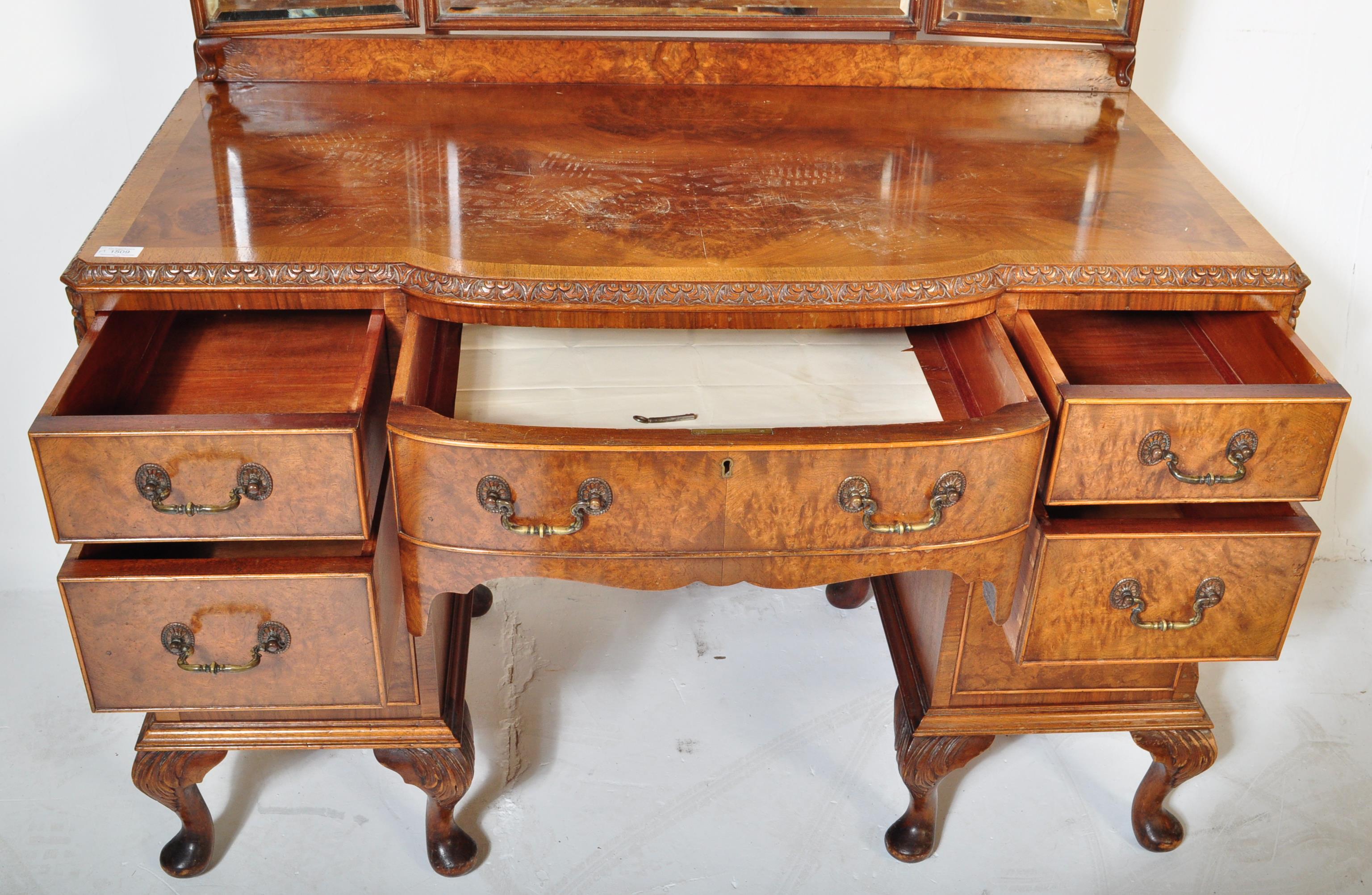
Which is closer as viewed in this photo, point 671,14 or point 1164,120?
point 671,14

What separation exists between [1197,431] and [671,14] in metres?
0.90

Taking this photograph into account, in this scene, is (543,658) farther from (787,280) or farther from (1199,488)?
(1199,488)

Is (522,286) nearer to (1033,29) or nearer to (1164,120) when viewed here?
(1033,29)

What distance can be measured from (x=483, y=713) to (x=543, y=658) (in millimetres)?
159

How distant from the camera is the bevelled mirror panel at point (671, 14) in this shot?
1.64 metres

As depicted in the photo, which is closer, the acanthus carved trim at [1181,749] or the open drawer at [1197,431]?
the open drawer at [1197,431]

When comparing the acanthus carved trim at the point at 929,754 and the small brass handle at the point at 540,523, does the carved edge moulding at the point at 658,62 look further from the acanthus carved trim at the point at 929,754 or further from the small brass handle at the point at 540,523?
the acanthus carved trim at the point at 929,754

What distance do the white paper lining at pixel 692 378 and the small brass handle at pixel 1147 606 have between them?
280 millimetres

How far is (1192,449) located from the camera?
4.09 feet

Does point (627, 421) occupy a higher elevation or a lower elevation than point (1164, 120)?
lower

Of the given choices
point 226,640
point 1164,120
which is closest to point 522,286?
point 226,640

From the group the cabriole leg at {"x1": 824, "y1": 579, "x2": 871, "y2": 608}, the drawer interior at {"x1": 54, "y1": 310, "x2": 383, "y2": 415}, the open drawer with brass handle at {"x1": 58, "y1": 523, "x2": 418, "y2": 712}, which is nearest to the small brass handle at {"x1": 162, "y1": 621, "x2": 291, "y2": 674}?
the open drawer with brass handle at {"x1": 58, "y1": 523, "x2": 418, "y2": 712}

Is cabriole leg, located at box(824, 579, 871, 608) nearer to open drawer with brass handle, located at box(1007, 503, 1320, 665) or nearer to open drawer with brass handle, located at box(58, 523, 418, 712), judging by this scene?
open drawer with brass handle, located at box(1007, 503, 1320, 665)

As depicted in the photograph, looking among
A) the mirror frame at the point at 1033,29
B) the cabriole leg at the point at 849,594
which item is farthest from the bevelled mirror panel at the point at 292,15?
the cabriole leg at the point at 849,594
